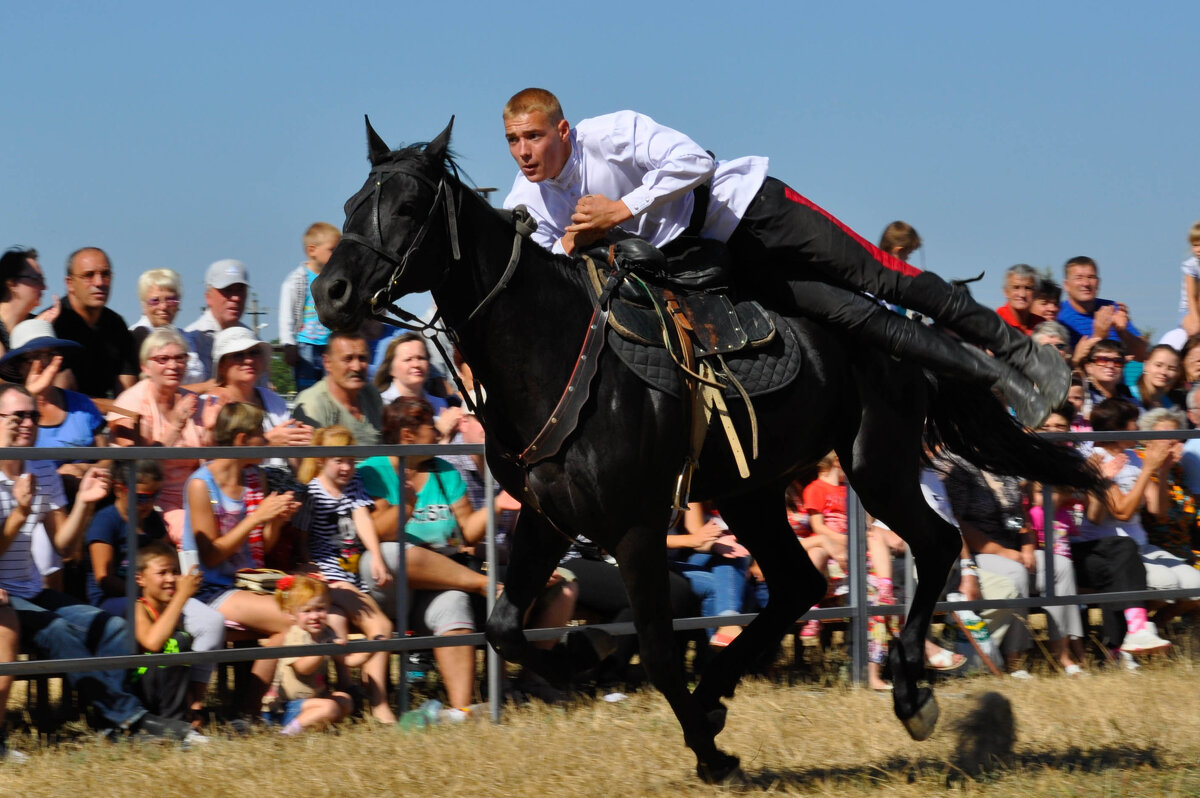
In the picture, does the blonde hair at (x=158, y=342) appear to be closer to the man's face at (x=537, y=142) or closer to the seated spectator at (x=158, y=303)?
the seated spectator at (x=158, y=303)

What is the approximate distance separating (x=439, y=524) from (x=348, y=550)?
46cm

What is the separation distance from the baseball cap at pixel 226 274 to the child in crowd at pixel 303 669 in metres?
2.36

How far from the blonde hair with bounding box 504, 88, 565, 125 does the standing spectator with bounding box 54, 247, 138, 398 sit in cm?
328

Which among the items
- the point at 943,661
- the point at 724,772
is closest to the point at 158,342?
the point at 724,772

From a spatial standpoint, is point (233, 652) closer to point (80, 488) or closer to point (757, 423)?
point (80, 488)

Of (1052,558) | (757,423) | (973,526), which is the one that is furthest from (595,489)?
(1052,558)

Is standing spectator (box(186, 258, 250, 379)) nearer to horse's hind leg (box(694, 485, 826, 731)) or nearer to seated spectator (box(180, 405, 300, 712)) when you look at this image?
seated spectator (box(180, 405, 300, 712))

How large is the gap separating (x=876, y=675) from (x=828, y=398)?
252cm

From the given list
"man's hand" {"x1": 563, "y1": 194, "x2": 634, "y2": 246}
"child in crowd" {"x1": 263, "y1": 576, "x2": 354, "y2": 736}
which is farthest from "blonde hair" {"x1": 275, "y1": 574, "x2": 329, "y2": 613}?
"man's hand" {"x1": 563, "y1": 194, "x2": 634, "y2": 246}

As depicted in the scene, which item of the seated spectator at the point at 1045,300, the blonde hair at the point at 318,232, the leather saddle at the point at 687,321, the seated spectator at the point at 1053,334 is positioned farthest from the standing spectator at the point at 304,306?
the seated spectator at the point at 1045,300

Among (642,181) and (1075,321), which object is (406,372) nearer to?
(642,181)

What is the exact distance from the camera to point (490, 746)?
5.81 m

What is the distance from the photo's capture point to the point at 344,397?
720 cm

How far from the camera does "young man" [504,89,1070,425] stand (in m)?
5.00
